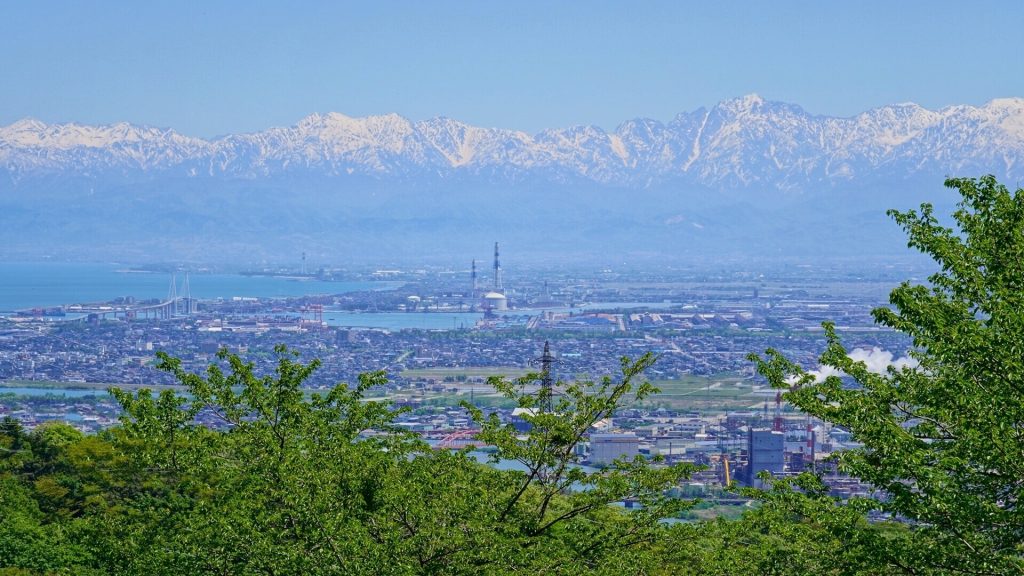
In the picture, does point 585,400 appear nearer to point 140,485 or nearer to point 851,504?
point 851,504

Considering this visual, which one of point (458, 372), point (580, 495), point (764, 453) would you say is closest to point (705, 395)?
point (458, 372)

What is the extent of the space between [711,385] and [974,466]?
207 ft

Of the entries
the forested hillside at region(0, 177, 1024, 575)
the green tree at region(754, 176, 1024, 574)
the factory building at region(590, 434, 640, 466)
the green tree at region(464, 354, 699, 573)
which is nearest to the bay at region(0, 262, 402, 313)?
the factory building at region(590, 434, 640, 466)

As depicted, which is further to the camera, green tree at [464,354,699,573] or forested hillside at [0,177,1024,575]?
green tree at [464,354,699,573]

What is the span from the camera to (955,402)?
29.7ft

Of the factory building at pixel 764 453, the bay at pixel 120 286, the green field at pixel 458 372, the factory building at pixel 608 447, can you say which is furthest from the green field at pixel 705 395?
the bay at pixel 120 286

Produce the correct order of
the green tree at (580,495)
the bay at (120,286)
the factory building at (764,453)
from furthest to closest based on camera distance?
the bay at (120,286) < the factory building at (764,453) < the green tree at (580,495)

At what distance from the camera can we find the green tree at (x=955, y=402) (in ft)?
28.0

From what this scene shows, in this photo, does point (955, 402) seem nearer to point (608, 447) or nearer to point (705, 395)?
point (608, 447)

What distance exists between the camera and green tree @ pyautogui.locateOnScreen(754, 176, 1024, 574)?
336 inches

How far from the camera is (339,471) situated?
1151 cm

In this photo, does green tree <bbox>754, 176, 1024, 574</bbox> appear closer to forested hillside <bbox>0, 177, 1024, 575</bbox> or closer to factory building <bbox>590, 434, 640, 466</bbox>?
forested hillside <bbox>0, 177, 1024, 575</bbox>

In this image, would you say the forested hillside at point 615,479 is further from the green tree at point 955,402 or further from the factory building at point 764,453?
the factory building at point 764,453

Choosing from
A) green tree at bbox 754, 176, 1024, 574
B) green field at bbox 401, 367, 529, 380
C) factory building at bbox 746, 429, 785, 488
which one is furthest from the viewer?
green field at bbox 401, 367, 529, 380
